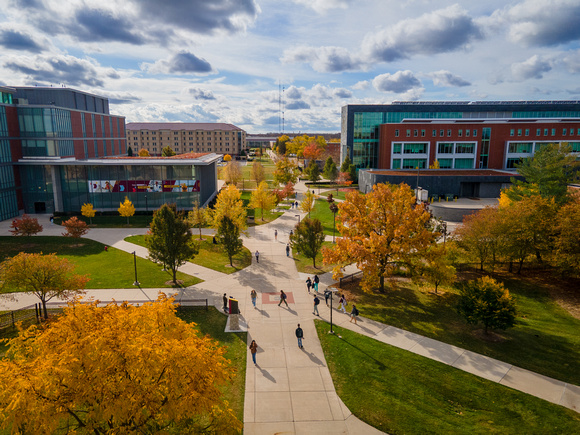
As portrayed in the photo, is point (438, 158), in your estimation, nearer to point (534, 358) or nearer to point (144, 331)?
point (534, 358)

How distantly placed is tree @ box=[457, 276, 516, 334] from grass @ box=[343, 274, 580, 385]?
4.25 ft

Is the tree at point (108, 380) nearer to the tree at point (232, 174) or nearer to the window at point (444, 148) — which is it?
the tree at point (232, 174)

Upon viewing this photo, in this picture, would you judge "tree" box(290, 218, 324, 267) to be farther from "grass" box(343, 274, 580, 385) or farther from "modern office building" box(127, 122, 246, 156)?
"modern office building" box(127, 122, 246, 156)

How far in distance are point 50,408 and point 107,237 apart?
35.9 m

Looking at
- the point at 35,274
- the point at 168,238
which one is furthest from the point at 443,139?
the point at 35,274

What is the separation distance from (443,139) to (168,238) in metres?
66.1

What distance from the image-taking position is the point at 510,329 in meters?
22.2

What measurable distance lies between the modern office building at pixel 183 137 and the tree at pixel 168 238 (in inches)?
5170

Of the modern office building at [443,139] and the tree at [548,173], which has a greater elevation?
the modern office building at [443,139]

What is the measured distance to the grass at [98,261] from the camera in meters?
28.7

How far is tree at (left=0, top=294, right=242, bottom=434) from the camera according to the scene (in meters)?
8.62

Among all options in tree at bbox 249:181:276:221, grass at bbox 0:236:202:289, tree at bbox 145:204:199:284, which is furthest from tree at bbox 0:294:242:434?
tree at bbox 249:181:276:221

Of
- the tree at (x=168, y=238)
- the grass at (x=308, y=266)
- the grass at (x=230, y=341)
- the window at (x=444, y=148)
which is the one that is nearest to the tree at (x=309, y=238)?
Answer: the grass at (x=308, y=266)

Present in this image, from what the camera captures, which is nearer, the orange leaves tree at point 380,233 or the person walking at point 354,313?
the person walking at point 354,313
